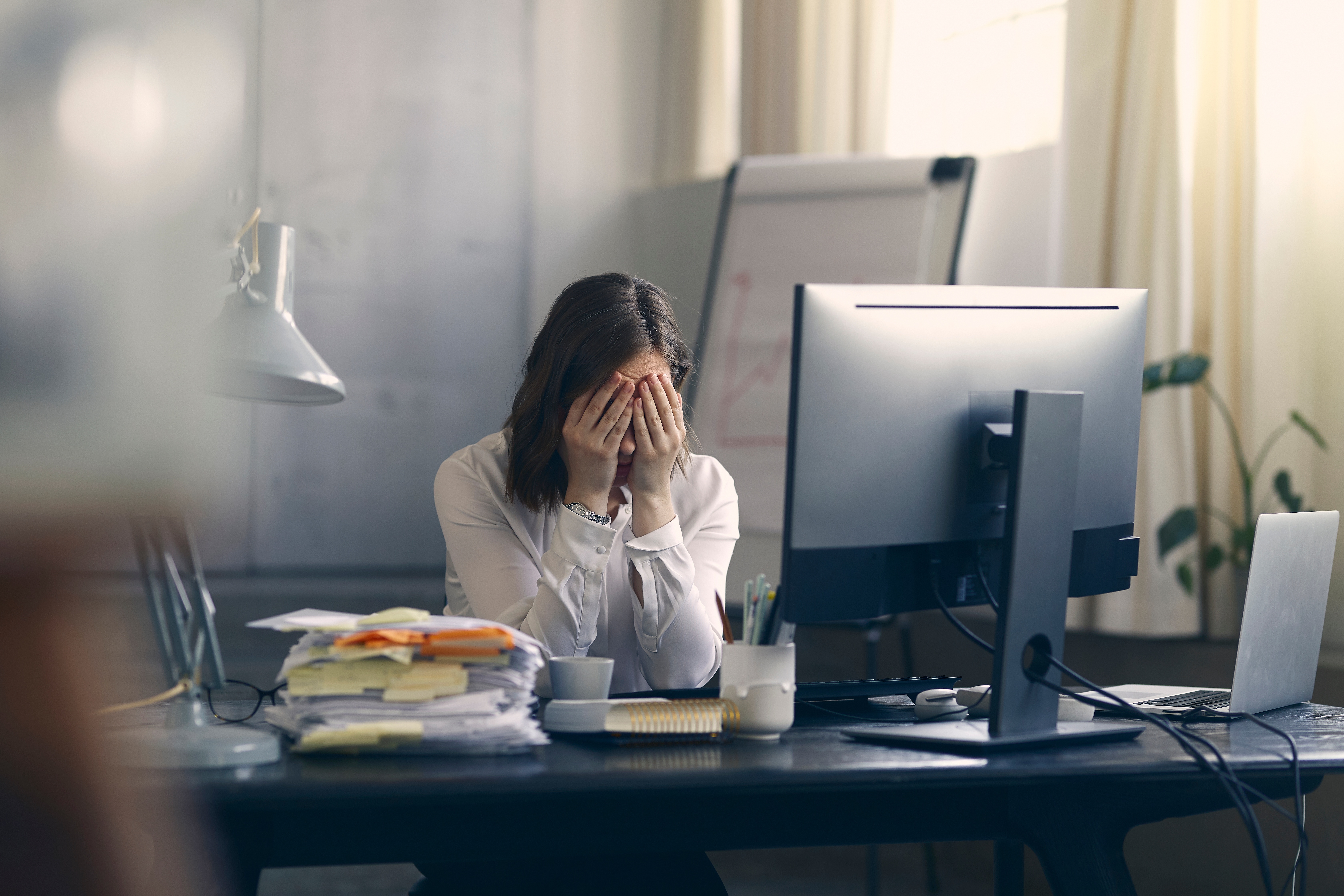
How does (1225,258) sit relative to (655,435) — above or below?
above

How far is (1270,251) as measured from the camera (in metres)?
2.03

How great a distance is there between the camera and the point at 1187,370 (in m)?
1.97

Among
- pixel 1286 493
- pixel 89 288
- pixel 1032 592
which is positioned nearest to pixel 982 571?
pixel 1032 592

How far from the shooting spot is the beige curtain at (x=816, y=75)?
275cm

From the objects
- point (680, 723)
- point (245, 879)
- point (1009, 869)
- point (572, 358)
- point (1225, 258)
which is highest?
point (1225, 258)

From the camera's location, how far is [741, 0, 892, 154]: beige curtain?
2748mm

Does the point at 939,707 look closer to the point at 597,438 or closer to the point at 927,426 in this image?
the point at 927,426

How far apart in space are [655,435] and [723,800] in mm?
594

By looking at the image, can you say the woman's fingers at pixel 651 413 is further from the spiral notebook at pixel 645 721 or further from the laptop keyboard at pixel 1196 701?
the laptop keyboard at pixel 1196 701

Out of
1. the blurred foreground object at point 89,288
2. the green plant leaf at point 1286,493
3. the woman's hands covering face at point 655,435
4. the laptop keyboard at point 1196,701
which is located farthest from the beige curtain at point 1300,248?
the blurred foreground object at point 89,288

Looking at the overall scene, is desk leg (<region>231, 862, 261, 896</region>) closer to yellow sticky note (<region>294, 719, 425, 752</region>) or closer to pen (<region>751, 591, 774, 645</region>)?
yellow sticky note (<region>294, 719, 425, 752</region>)

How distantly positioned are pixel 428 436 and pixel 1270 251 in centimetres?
195

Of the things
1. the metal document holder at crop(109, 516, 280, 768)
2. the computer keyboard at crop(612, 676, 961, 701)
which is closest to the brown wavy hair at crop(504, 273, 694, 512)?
the computer keyboard at crop(612, 676, 961, 701)

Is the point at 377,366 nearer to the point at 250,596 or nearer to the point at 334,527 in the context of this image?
the point at 334,527
